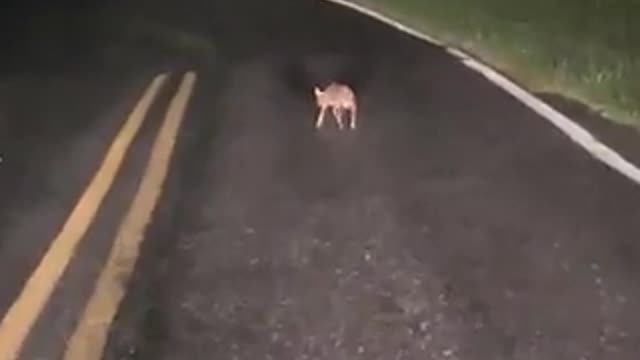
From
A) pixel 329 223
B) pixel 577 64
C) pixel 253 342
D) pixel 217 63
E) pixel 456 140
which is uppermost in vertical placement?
pixel 253 342

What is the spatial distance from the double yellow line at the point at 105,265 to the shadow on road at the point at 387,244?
108mm

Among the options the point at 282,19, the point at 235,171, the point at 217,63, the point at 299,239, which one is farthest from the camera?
the point at 282,19

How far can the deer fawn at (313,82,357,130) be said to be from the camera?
556 inches

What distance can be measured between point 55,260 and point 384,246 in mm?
1717

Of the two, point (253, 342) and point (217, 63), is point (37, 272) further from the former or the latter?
point (217, 63)

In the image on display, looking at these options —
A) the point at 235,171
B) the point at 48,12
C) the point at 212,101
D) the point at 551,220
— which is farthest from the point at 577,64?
the point at 48,12

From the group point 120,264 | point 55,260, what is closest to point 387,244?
point 120,264

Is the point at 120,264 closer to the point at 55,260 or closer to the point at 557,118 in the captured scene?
the point at 55,260

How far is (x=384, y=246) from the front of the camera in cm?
906

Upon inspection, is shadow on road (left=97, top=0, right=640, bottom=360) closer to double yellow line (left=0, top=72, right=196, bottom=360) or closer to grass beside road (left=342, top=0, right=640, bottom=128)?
double yellow line (left=0, top=72, right=196, bottom=360)

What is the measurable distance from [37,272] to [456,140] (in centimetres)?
549

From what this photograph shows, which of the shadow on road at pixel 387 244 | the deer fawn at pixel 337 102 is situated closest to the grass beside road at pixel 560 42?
the shadow on road at pixel 387 244

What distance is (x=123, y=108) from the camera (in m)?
16.2

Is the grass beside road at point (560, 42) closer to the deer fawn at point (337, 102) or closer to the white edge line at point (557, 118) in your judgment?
the white edge line at point (557, 118)
